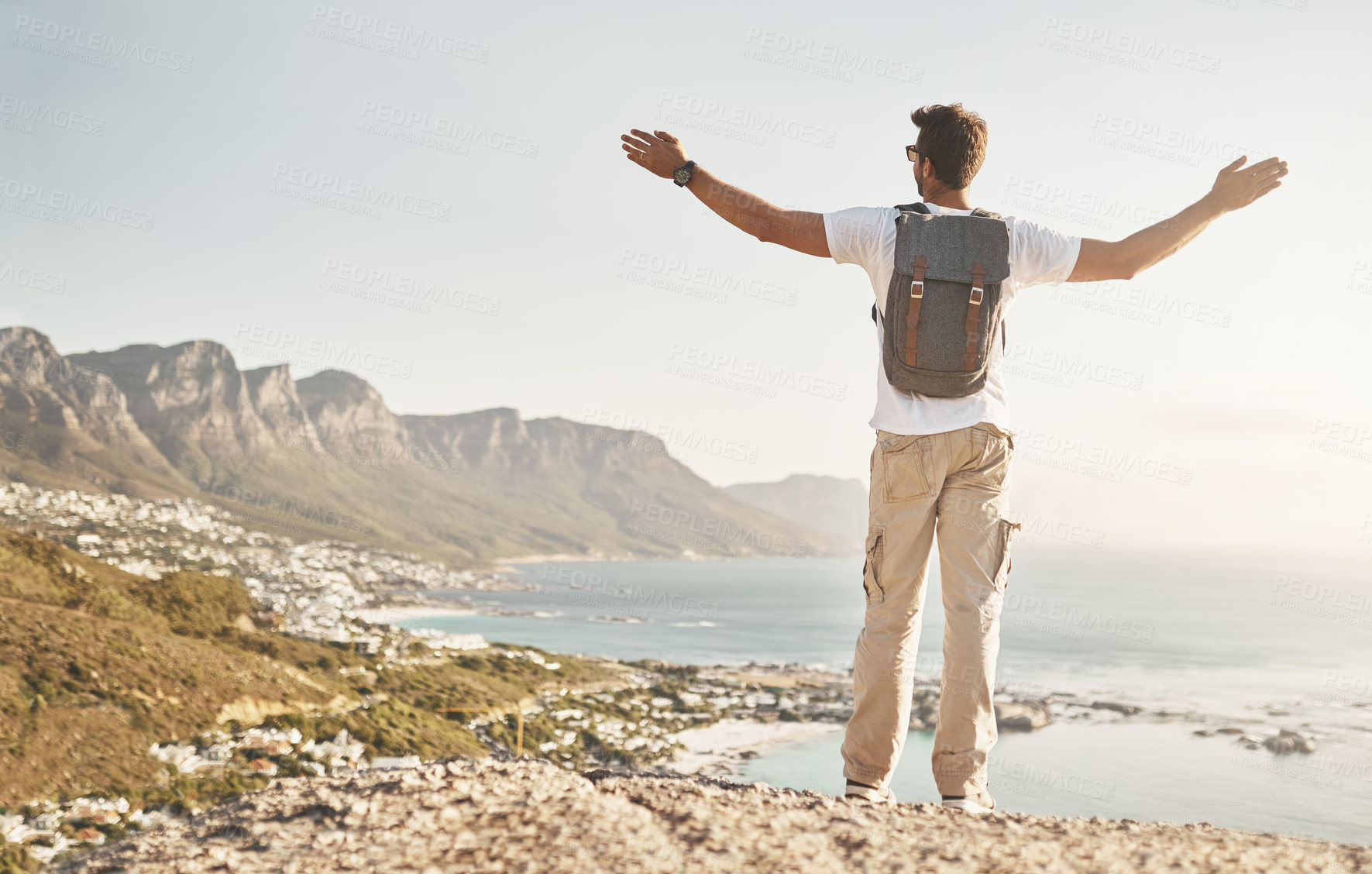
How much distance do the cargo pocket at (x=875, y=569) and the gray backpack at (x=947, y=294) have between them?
50 cm

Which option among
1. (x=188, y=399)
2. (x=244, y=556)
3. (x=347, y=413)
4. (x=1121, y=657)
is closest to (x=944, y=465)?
(x=244, y=556)

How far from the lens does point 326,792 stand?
2477mm

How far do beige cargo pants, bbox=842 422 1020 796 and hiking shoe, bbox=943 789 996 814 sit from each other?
0.14 ft

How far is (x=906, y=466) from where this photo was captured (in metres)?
2.91

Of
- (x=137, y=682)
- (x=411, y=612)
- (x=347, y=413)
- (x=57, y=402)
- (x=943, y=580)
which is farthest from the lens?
(x=347, y=413)

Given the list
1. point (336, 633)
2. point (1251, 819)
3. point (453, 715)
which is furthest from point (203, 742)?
point (1251, 819)

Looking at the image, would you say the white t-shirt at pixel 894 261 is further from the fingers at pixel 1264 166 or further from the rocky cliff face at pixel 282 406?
the rocky cliff face at pixel 282 406

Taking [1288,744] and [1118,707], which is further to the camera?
[1118,707]

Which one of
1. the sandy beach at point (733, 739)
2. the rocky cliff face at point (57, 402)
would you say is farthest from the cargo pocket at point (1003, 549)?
the rocky cliff face at point (57, 402)

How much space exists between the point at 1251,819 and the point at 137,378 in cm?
15779

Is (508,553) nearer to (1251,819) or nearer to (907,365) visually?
(1251,819)

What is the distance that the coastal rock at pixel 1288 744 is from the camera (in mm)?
53019

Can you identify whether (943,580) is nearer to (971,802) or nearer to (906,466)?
(906,466)

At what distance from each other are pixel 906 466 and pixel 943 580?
0.39m
